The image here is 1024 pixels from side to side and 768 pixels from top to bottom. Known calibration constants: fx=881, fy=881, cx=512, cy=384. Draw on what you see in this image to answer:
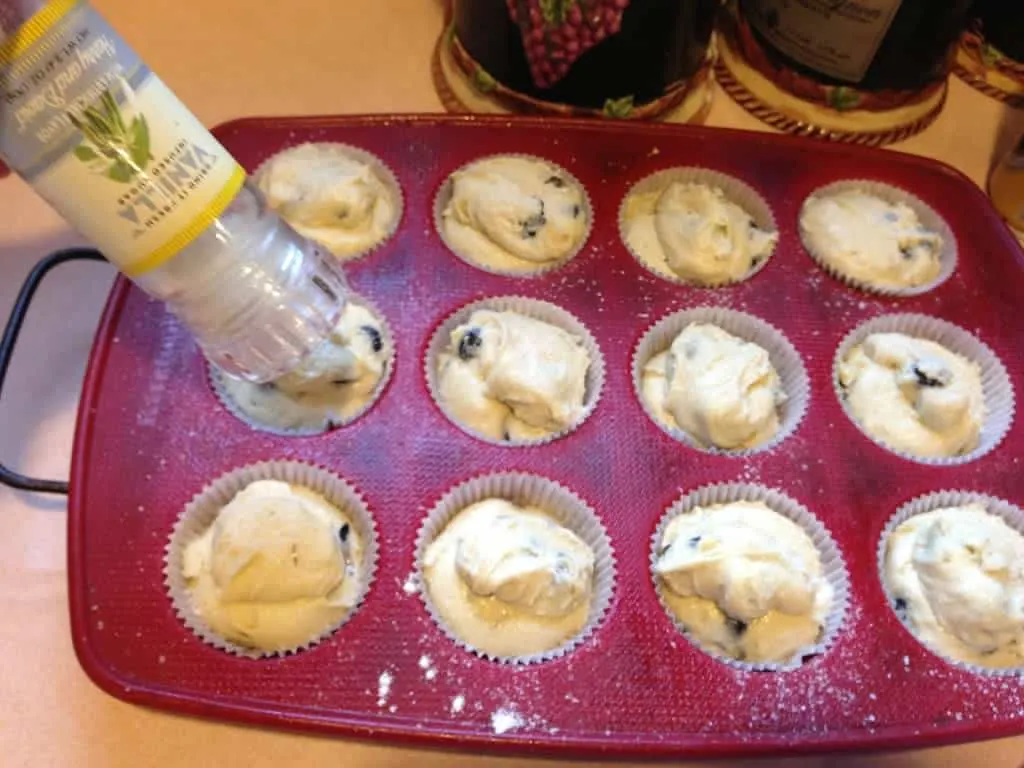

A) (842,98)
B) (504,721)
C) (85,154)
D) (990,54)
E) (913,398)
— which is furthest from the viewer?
(990,54)

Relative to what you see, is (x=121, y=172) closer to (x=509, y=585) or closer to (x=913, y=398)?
(x=509, y=585)

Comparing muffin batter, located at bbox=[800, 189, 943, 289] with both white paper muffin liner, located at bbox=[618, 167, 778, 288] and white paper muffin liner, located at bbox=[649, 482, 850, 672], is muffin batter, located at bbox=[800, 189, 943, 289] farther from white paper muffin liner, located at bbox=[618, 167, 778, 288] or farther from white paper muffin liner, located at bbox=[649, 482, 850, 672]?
white paper muffin liner, located at bbox=[649, 482, 850, 672]

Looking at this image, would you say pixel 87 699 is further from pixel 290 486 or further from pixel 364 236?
pixel 364 236

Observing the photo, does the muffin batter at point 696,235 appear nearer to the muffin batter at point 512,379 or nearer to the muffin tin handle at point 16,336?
the muffin batter at point 512,379

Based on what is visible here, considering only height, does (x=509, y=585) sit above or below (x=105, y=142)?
below

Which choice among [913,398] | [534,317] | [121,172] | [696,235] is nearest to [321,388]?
[534,317]

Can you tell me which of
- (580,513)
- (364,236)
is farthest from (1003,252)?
(364,236)
